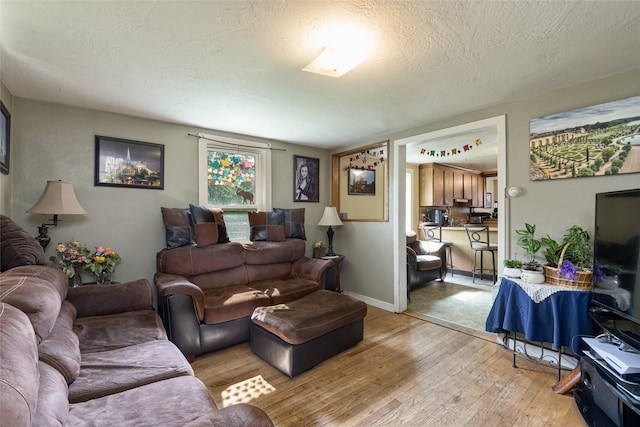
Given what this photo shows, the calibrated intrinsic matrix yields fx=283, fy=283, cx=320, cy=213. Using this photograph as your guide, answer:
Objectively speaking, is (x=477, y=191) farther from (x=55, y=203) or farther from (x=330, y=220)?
(x=55, y=203)

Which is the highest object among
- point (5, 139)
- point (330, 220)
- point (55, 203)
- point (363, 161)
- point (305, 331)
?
point (363, 161)

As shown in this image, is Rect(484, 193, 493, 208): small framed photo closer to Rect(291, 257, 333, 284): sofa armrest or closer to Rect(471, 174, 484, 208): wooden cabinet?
Rect(471, 174, 484, 208): wooden cabinet

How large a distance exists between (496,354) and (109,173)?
4.06 meters

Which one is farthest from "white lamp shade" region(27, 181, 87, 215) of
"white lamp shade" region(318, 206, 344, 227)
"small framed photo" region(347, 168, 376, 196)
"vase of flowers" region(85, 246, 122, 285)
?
"small framed photo" region(347, 168, 376, 196)

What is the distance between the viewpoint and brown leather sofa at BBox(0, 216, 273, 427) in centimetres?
87

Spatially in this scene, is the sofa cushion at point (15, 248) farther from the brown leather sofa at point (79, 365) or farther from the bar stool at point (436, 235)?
the bar stool at point (436, 235)

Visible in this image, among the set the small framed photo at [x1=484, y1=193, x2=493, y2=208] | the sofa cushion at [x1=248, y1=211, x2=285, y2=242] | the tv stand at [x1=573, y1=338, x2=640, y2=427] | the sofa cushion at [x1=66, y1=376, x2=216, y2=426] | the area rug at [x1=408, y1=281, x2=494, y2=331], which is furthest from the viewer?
the small framed photo at [x1=484, y1=193, x2=493, y2=208]

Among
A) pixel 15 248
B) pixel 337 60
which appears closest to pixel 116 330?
pixel 15 248

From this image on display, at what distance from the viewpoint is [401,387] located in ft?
6.66

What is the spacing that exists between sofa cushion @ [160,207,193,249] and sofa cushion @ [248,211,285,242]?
0.78 meters

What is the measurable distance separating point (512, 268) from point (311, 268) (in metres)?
2.03

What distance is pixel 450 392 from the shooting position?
1.98m

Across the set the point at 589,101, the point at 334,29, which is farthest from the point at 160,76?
the point at 589,101

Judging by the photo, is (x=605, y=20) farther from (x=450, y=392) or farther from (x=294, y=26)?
(x=450, y=392)
